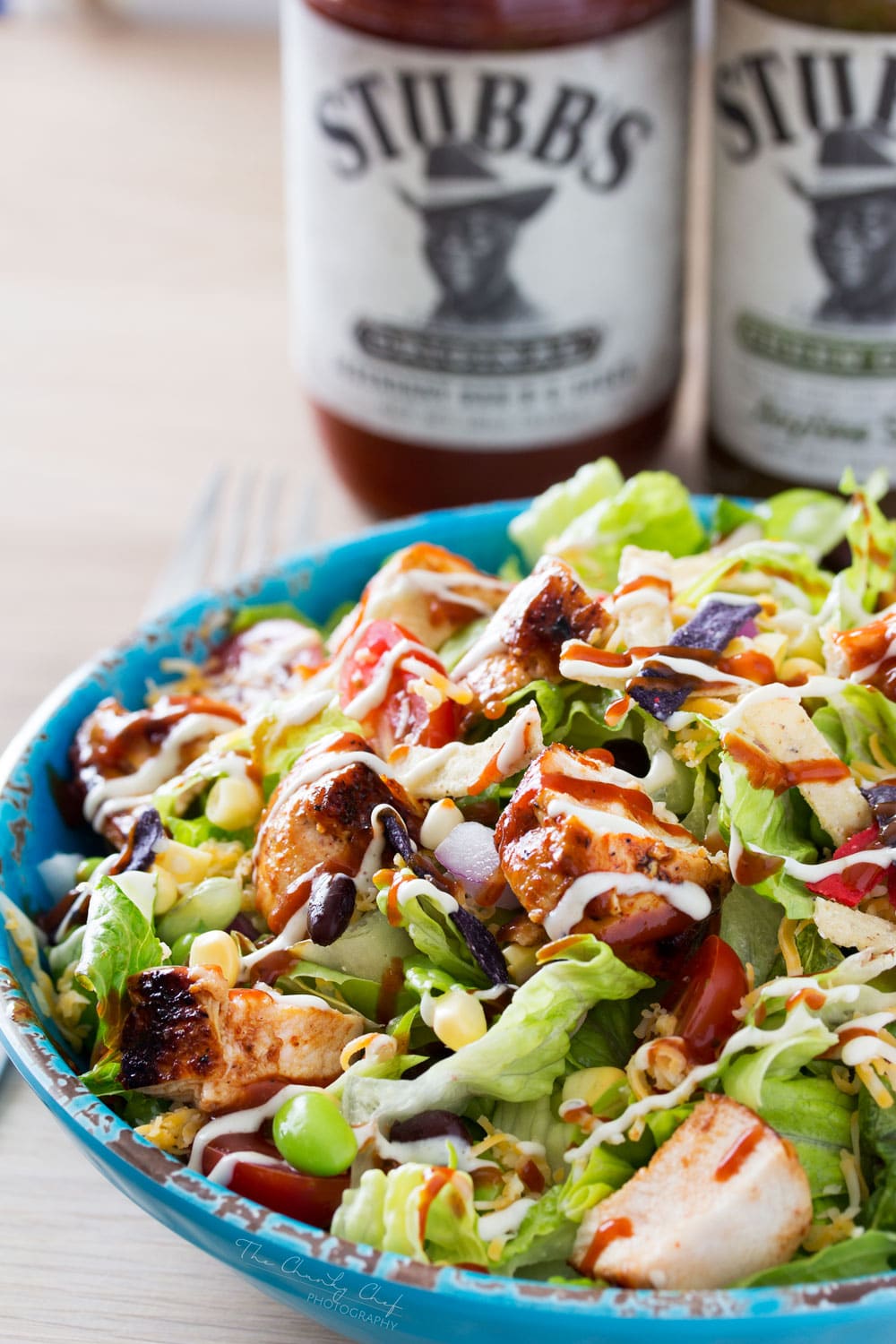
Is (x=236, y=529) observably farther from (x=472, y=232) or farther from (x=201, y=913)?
(x=201, y=913)

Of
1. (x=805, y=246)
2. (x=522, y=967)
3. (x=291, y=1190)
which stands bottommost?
(x=291, y=1190)

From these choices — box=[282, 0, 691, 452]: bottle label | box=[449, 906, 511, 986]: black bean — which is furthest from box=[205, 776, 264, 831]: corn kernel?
box=[282, 0, 691, 452]: bottle label

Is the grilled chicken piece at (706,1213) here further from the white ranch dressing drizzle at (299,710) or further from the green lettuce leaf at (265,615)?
the green lettuce leaf at (265,615)

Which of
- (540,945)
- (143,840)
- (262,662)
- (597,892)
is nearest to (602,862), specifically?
(597,892)

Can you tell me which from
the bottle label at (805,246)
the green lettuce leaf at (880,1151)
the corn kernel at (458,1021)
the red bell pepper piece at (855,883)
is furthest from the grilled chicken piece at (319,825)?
the bottle label at (805,246)

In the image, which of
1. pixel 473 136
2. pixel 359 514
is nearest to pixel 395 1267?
pixel 473 136

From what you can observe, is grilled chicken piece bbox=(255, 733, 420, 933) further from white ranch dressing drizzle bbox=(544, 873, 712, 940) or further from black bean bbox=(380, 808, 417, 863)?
white ranch dressing drizzle bbox=(544, 873, 712, 940)

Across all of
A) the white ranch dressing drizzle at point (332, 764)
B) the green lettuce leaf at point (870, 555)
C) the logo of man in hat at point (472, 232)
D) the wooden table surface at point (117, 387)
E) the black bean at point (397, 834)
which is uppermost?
the logo of man in hat at point (472, 232)
